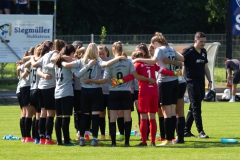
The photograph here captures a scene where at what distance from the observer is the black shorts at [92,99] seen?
43.6ft

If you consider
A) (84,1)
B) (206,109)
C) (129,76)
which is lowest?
(206,109)

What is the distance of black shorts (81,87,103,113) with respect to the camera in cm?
1329

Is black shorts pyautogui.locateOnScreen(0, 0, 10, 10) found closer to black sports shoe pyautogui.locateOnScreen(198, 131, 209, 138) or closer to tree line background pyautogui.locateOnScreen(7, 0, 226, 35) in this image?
black sports shoe pyautogui.locateOnScreen(198, 131, 209, 138)

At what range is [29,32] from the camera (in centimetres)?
2886

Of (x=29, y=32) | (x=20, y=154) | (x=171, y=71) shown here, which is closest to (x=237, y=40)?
(x=29, y=32)

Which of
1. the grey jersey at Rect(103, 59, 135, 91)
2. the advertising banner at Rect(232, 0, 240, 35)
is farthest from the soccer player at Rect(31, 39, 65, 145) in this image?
the advertising banner at Rect(232, 0, 240, 35)

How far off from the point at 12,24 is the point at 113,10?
23.8 meters

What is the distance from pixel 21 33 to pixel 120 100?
1641 cm

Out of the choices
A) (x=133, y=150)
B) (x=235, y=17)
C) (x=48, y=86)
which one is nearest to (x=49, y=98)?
(x=48, y=86)

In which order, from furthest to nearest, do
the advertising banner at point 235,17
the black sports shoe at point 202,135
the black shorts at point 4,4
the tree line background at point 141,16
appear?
the tree line background at point 141,16 < the black shorts at point 4,4 < the advertising banner at point 235,17 < the black sports shoe at point 202,135

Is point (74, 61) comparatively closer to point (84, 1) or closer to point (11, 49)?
point (11, 49)

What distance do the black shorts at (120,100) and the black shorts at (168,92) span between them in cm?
63

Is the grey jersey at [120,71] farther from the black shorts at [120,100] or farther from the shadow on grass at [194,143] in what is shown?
the shadow on grass at [194,143]

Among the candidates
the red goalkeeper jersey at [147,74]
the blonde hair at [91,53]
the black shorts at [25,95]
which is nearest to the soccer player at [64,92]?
the blonde hair at [91,53]
